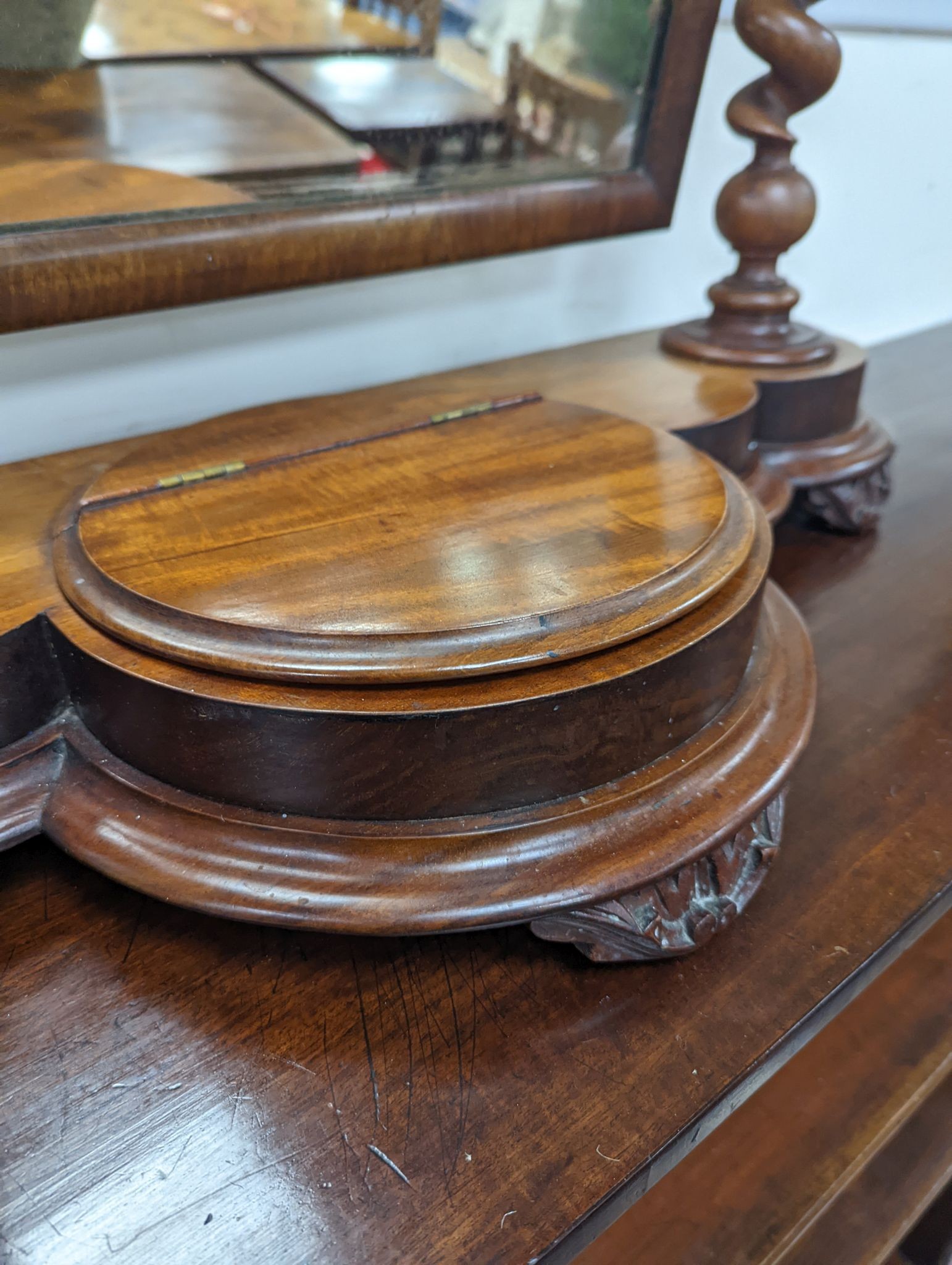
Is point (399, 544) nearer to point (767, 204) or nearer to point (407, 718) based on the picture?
point (407, 718)

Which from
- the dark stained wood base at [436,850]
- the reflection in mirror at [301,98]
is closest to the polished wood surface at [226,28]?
the reflection in mirror at [301,98]

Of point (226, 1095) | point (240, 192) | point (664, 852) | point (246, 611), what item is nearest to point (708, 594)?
point (664, 852)

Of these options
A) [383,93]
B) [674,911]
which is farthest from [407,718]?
[383,93]

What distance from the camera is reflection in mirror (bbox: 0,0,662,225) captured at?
2.20 feet

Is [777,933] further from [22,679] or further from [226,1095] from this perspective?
[22,679]

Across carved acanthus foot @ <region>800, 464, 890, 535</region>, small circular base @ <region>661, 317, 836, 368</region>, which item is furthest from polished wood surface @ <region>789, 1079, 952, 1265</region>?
small circular base @ <region>661, 317, 836, 368</region>

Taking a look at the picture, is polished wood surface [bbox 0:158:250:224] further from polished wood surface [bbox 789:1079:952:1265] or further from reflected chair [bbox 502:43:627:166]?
polished wood surface [bbox 789:1079:952:1265]

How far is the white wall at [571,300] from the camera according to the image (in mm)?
850

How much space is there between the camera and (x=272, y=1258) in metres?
0.42

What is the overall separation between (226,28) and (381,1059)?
0.72m

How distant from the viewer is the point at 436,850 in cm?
52

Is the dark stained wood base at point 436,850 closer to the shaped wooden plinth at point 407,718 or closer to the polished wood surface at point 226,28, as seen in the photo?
the shaped wooden plinth at point 407,718

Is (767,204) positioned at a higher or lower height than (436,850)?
higher

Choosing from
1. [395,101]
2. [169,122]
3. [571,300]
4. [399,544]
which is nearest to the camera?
[399,544]
